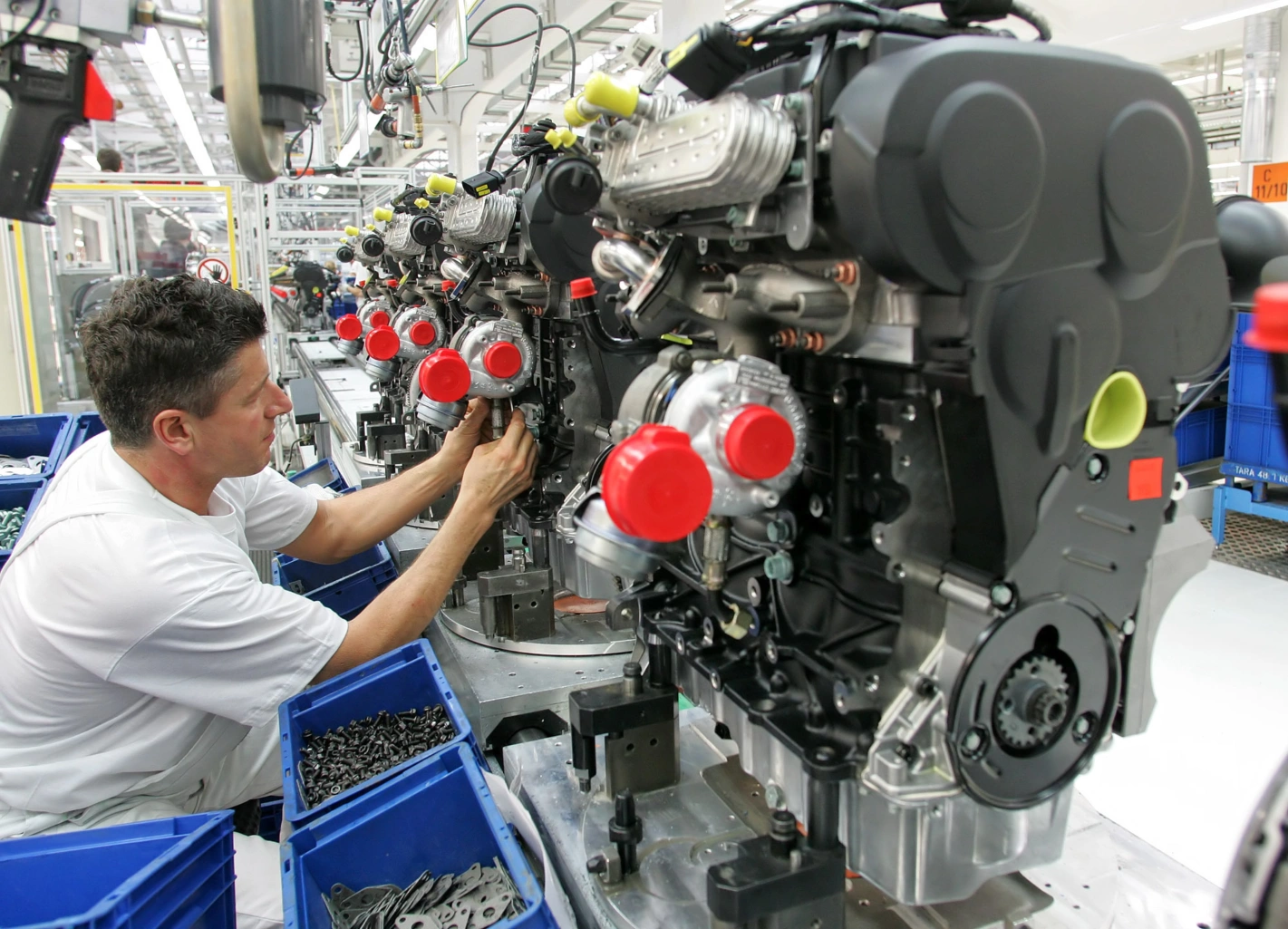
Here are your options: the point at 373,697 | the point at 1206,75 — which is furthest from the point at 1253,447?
the point at 1206,75

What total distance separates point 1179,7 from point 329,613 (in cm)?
698

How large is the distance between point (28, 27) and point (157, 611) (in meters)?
0.97

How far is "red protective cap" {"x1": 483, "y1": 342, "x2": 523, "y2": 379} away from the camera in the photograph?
2.15m

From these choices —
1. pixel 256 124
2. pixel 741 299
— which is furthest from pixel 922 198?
pixel 256 124

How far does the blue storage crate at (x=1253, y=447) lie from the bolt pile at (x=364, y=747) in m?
4.91

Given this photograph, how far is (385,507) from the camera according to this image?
250 centimetres

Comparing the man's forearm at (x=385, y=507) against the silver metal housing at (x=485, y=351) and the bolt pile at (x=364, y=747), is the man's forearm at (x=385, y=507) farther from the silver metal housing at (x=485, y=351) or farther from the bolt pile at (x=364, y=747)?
the bolt pile at (x=364, y=747)

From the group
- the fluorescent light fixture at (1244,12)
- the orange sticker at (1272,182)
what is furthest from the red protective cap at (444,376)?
the orange sticker at (1272,182)

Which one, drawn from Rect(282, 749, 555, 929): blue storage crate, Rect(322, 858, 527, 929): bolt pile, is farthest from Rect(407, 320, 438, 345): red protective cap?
Rect(322, 858, 527, 929): bolt pile

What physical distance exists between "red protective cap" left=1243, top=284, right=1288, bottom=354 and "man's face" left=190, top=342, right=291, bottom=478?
1.77m

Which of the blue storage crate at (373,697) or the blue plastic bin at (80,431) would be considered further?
the blue plastic bin at (80,431)

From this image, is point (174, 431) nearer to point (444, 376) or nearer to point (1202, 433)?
point (444, 376)

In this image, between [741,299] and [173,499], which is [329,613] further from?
[741,299]

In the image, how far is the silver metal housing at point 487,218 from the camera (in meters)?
2.19
